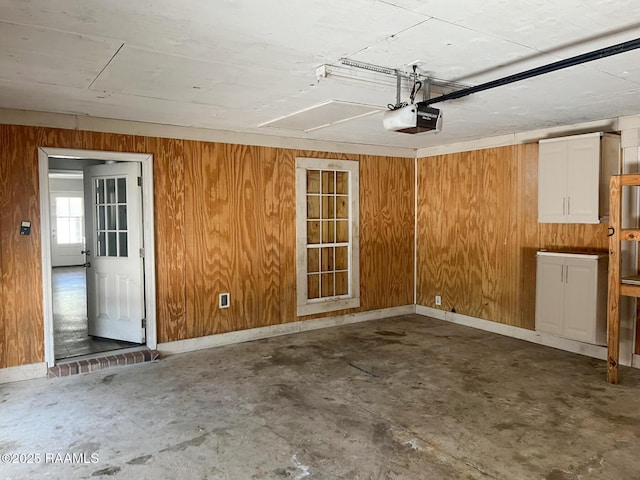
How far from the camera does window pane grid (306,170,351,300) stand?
20.5 ft

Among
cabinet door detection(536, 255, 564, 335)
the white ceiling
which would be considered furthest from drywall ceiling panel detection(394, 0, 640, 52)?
cabinet door detection(536, 255, 564, 335)

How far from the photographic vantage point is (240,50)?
2.70 metres

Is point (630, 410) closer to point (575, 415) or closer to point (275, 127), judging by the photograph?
point (575, 415)

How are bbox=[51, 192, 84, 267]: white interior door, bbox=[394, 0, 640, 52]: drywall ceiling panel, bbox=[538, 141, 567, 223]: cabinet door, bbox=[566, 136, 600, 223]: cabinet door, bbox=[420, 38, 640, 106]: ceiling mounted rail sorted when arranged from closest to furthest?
bbox=[394, 0, 640, 52]: drywall ceiling panel → bbox=[420, 38, 640, 106]: ceiling mounted rail → bbox=[566, 136, 600, 223]: cabinet door → bbox=[538, 141, 567, 223]: cabinet door → bbox=[51, 192, 84, 267]: white interior door

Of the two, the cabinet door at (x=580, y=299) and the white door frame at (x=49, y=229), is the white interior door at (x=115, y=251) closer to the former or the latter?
the white door frame at (x=49, y=229)

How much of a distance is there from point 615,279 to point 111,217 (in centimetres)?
525

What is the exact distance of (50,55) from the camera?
2.75 metres

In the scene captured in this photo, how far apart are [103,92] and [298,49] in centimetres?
187

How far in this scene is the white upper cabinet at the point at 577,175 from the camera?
452cm

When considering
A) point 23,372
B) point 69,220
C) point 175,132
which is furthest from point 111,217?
point 69,220

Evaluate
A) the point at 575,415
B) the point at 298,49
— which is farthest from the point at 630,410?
the point at 298,49

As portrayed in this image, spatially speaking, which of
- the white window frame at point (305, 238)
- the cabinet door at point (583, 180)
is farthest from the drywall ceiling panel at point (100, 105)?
the cabinet door at point (583, 180)

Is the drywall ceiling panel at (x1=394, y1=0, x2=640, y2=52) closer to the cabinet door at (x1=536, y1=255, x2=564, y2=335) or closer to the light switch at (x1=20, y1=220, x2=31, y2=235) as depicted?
the cabinet door at (x1=536, y1=255, x2=564, y2=335)

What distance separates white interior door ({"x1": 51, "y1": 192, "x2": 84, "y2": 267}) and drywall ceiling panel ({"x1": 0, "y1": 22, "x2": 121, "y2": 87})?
409 inches
